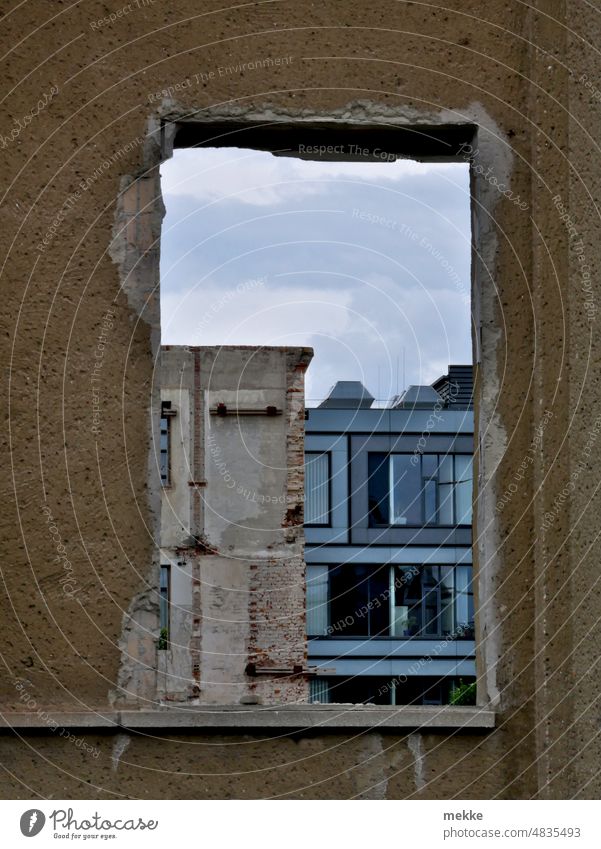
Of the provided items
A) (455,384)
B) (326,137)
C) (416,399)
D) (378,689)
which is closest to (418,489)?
(416,399)

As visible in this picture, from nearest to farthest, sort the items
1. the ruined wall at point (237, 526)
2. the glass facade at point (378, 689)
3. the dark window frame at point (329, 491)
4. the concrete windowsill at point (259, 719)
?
the concrete windowsill at point (259, 719) → the ruined wall at point (237, 526) → the dark window frame at point (329, 491) → the glass facade at point (378, 689)

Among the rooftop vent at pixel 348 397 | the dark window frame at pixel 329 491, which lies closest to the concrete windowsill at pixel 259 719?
the rooftop vent at pixel 348 397

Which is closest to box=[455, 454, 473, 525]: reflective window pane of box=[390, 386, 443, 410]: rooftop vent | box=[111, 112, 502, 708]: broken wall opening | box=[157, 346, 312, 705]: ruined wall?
box=[390, 386, 443, 410]: rooftop vent

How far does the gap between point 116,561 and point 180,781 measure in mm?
756

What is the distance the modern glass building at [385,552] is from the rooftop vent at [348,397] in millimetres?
145

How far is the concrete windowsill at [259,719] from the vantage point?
4.25m

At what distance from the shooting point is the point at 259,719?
4297 millimetres

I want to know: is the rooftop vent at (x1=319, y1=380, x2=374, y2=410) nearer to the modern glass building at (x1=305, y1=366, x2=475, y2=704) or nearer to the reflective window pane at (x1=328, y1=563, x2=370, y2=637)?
the modern glass building at (x1=305, y1=366, x2=475, y2=704)

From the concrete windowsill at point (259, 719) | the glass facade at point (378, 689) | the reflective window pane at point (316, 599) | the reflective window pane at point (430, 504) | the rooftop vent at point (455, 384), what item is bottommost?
the glass facade at point (378, 689)

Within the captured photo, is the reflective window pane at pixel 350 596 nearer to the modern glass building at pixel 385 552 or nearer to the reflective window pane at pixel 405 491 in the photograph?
the modern glass building at pixel 385 552

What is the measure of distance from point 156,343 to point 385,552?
2356cm

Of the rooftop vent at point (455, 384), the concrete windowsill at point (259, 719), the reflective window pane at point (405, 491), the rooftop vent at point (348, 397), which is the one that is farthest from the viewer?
the reflective window pane at point (405, 491)

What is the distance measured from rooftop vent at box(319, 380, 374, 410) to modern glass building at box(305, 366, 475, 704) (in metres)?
0.15

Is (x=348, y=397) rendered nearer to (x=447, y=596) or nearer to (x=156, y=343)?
(x=447, y=596)
